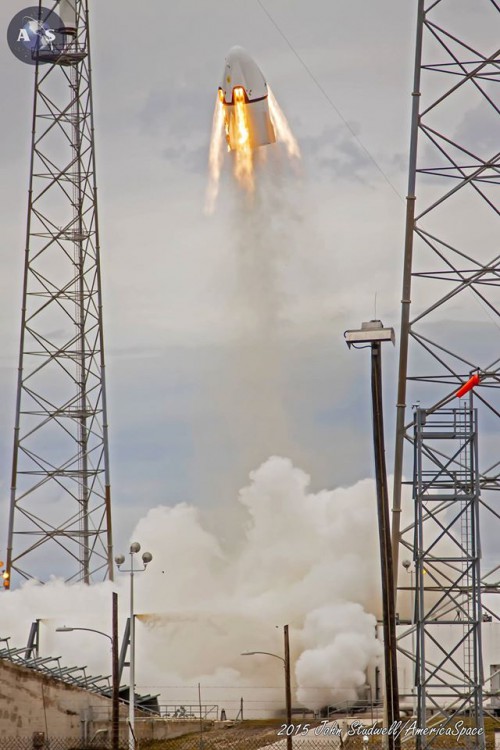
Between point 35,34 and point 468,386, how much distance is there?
4369cm

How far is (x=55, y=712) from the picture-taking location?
73438 millimetres

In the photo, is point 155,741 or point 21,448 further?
point 21,448

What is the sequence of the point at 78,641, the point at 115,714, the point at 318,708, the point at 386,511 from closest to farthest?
the point at 386,511 < the point at 115,714 < the point at 318,708 < the point at 78,641

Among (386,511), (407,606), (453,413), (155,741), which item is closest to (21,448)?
(155,741)

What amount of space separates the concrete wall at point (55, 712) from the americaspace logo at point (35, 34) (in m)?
38.6

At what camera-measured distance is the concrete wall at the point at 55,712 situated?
6862cm

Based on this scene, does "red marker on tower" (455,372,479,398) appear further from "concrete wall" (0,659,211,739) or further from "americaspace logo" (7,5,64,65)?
"americaspace logo" (7,5,64,65)

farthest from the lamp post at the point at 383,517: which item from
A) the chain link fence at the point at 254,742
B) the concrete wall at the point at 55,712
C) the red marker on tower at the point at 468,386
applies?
the concrete wall at the point at 55,712

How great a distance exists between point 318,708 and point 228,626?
796cm

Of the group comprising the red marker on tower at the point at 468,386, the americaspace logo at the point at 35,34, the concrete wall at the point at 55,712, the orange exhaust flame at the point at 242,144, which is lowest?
the concrete wall at the point at 55,712

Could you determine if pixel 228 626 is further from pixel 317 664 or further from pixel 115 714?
pixel 115 714

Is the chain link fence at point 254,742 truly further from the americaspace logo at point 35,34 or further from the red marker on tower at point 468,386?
the americaspace logo at point 35,34

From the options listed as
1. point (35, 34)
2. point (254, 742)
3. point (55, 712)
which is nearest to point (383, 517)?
point (254, 742)

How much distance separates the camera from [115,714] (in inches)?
2315
